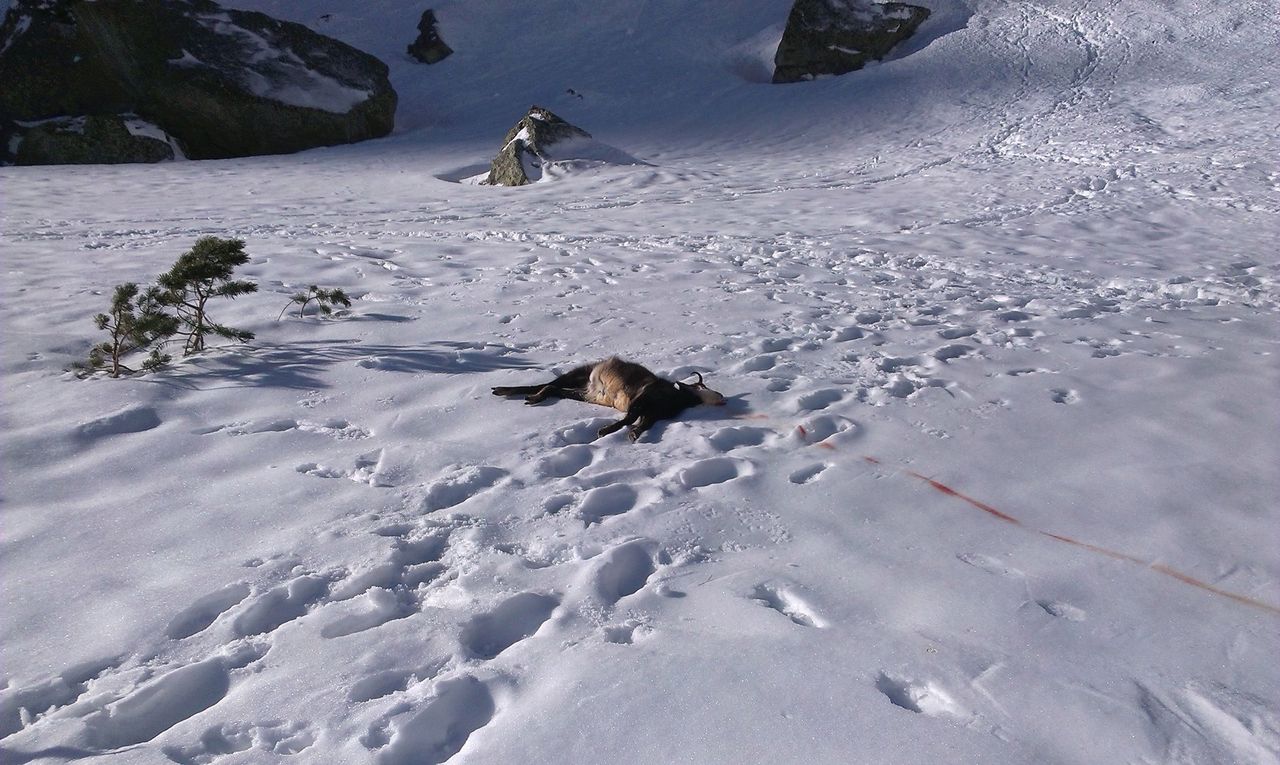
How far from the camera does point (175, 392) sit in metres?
4.46

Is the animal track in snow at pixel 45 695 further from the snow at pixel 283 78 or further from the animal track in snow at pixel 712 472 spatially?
the snow at pixel 283 78

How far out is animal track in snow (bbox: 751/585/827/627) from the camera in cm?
268

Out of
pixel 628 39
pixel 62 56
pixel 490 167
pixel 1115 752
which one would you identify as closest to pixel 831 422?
pixel 1115 752

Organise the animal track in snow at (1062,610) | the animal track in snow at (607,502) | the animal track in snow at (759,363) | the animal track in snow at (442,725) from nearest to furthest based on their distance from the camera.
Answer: the animal track in snow at (442,725) < the animal track in snow at (1062,610) < the animal track in snow at (607,502) < the animal track in snow at (759,363)

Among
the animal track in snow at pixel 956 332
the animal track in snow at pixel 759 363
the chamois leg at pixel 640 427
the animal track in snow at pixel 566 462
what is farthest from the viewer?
the animal track in snow at pixel 956 332

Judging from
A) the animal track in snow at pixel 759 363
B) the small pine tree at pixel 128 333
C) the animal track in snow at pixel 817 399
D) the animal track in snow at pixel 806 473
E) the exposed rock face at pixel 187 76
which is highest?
the exposed rock face at pixel 187 76

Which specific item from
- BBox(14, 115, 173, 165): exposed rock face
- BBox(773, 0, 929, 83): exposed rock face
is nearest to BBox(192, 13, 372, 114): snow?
BBox(14, 115, 173, 165): exposed rock face

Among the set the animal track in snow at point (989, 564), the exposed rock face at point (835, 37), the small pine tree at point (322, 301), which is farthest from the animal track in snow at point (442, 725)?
the exposed rock face at point (835, 37)

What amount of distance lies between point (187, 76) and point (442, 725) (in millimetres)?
16019

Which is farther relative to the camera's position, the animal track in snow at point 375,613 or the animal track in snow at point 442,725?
the animal track in snow at point 375,613

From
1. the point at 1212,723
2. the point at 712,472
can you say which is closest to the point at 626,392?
the point at 712,472

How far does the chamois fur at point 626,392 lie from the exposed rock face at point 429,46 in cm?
1744

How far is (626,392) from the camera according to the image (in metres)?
4.43

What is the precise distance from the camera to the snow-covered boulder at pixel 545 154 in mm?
12719
